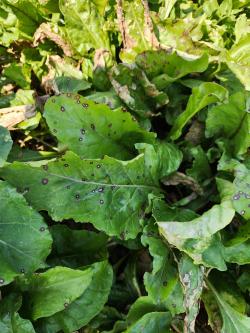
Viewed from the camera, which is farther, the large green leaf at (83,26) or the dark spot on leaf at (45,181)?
the large green leaf at (83,26)

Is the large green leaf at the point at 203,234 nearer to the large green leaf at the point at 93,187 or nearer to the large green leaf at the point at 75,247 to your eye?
the large green leaf at the point at 93,187

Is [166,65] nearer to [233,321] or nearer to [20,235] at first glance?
[20,235]

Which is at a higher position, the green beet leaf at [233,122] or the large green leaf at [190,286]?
the green beet leaf at [233,122]

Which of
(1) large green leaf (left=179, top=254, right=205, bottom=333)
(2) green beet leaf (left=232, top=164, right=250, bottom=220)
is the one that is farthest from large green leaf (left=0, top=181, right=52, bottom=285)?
(2) green beet leaf (left=232, top=164, right=250, bottom=220)

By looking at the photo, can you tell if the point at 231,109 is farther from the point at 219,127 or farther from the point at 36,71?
the point at 36,71

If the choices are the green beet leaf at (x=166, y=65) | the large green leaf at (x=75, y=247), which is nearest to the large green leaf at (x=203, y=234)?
the large green leaf at (x=75, y=247)

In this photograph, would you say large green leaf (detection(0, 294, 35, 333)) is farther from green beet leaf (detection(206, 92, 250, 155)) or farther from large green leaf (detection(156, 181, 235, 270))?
green beet leaf (detection(206, 92, 250, 155))
